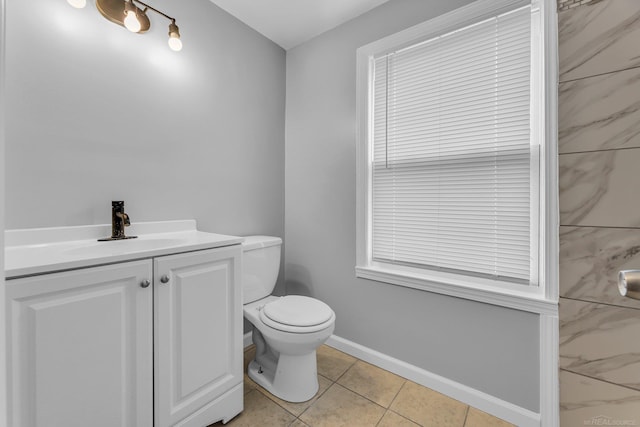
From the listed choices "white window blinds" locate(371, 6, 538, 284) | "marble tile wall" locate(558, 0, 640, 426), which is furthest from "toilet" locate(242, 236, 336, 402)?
"marble tile wall" locate(558, 0, 640, 426)

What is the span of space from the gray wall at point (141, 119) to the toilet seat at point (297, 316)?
0.66 metres

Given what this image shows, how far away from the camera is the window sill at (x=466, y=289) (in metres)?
1.21

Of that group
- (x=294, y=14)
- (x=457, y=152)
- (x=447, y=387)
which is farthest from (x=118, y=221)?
(x=447, y=387)

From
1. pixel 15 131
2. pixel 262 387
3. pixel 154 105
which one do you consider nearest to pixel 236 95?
pixel 154 105

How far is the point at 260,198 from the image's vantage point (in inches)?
79.6

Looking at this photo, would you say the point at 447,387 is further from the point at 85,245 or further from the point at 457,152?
the point at 85,245

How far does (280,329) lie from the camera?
132cm

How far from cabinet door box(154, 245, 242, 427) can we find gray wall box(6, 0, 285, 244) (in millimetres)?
540

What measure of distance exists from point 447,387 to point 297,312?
3.07 feet

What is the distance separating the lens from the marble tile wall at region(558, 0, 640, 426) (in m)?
0.58

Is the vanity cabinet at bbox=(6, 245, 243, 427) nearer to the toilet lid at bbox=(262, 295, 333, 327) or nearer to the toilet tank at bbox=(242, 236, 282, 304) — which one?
the toilet lid at bbox=(262, 295, 333, 327)

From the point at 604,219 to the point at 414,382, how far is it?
54.2 inches

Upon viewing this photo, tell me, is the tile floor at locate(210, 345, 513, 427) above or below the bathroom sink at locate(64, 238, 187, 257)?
below

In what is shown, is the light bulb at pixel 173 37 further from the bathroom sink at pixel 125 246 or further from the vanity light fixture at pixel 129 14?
the bathroom sink at pixel 125 246
